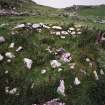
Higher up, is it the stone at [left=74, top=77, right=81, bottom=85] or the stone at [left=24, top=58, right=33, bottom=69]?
the stone at [left=24, top=58, right=33, bottom=69]

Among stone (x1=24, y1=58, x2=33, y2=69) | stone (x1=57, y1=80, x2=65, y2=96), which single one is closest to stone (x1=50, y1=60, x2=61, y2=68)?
stone (x1=24, y1=58, x2=33, y2=69)

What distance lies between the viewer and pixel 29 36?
19547 millimetres

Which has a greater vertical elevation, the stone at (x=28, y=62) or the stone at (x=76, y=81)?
the stone at (x=28, y=62)

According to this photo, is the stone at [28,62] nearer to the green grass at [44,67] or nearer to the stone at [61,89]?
the green grass at [44,67]

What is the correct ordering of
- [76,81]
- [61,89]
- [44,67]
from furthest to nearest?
[44,67] < [76,81] < [61,89]

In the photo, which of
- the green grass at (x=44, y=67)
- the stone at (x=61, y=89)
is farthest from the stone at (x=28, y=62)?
the stone at (x=61, y=89)

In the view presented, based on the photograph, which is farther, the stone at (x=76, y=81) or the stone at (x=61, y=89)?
the stone at (x=76, y=81)

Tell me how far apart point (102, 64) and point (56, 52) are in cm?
224

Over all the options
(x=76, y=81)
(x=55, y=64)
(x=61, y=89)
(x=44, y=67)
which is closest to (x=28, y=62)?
(x=44, y=67)

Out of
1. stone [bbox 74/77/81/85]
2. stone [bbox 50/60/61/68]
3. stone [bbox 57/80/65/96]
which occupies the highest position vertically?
stone [bbox 50/60/61/68]

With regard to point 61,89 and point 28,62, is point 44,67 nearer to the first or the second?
point 28,62

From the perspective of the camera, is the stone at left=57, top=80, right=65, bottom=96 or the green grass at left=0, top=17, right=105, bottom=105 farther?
the stone at left=57, top=80, right=65, bottom=96

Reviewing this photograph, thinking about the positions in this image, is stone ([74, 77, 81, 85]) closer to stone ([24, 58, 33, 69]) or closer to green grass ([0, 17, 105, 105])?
green grass ([0, 17, 105, 105])

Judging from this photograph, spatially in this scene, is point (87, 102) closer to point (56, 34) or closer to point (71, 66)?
point (71, 66)
